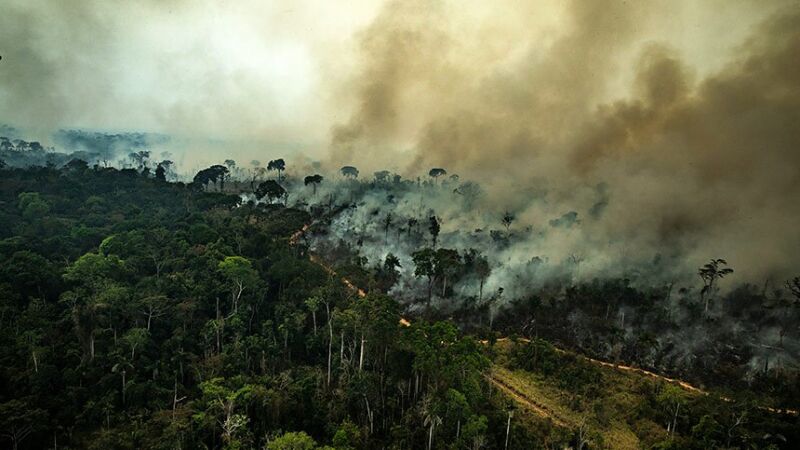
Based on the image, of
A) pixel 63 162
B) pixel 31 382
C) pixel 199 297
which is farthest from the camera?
pixel 63 162

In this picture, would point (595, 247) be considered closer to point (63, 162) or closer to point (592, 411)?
point (592, 411)

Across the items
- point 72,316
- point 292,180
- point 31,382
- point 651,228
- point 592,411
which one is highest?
point 292,180

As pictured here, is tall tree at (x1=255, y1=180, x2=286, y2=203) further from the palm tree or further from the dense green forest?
the palm tree

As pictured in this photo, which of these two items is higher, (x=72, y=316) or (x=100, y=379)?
(x=72, y=316)

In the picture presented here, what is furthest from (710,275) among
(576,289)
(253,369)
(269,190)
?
(269,190)

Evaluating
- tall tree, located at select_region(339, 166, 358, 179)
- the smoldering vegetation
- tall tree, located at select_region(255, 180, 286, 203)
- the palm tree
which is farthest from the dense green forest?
tall tree, located at select_region(339, 166, 358, 179)

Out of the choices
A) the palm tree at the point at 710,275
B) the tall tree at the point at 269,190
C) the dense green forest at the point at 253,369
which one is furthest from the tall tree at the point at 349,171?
the palm tree at the point at 710,275

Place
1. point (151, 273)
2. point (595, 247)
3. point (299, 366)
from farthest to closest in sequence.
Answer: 1. point (595, 247)
2. point (151, 273)
3. point (299, 366)

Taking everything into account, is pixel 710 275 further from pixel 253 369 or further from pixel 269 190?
pixel 269 190

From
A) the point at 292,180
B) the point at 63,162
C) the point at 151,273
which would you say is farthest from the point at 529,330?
the point at 63,162
